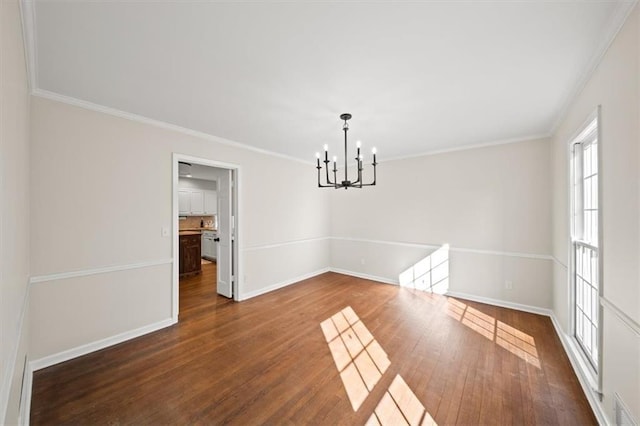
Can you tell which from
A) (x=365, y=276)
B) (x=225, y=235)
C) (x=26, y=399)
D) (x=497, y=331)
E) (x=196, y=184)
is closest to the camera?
(x=26, y=399)

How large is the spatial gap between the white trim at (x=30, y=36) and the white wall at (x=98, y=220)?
532 millimetres

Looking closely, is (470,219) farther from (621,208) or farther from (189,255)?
(189,255)

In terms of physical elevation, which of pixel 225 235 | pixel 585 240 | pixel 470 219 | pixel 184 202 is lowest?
pixel 225 235

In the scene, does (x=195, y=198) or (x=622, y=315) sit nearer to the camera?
(x=622, y=315)

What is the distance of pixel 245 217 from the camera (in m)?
4.25

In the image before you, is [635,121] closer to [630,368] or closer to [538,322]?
[630,368]

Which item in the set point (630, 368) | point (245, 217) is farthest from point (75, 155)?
point (630, 368)

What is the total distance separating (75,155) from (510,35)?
12.9ft

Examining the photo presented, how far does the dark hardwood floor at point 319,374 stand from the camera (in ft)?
6.15

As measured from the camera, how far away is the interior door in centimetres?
420

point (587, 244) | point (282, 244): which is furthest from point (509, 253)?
point (282, 244)

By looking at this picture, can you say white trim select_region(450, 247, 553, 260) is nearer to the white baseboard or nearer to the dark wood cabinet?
the white baseboard

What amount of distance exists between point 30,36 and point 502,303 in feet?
19.3

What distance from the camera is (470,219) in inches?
166
